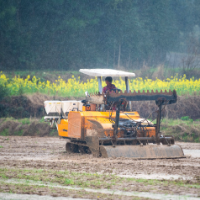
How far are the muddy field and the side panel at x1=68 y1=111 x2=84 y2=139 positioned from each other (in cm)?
96

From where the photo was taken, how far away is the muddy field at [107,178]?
6927 millimetres

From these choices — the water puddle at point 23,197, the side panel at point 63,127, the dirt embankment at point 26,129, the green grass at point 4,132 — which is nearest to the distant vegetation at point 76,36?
the dirt embankment at point 26,129

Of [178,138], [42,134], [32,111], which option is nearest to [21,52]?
[32,111]

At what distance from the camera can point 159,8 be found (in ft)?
153

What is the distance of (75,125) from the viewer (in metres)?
12.4

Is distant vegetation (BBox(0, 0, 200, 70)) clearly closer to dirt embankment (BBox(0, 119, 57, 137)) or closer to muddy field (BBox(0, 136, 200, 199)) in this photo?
dirt embankment (BBox(0, 119, 57, 137))

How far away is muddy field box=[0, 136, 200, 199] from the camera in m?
6.93

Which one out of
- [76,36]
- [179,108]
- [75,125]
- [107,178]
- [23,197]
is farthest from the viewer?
[76,36]

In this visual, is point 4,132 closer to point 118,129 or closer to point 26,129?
point 26,129

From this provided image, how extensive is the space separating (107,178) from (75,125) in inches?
171

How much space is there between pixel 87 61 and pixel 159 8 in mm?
11226

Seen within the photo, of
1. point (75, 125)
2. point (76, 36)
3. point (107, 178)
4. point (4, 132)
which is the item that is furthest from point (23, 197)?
point (76, 36)

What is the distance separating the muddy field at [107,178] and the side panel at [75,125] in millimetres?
959

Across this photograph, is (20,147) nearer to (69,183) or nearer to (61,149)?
(61,149)
